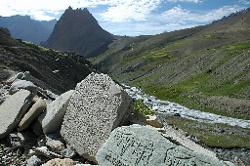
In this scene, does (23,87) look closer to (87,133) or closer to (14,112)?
(14,112)

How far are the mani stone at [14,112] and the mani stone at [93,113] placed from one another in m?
3.16

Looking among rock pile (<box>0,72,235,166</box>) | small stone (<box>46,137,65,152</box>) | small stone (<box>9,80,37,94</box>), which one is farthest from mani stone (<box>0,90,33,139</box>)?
small stone (<box>46,137,65,152</box>)

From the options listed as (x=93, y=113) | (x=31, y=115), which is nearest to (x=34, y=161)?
(x=93, y=113)

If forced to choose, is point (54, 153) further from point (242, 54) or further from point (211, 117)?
point (242, 54)

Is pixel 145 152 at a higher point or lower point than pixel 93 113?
lower

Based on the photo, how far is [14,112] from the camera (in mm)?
23016

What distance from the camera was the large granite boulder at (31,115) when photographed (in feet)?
73.2

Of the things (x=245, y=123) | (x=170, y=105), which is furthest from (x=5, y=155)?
(x=170, y=105)

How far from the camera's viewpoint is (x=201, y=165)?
12.6 m

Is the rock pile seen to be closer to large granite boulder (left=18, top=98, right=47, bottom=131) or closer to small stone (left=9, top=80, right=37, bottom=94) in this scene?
large granite boulder (left=18, top=98, right=47, bottom=131)

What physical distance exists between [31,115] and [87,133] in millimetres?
4469

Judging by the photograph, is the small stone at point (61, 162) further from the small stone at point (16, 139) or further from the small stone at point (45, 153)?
the small stone at point (16, 139)

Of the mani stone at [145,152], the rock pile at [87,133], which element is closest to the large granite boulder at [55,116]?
the rock pile at [87,133]

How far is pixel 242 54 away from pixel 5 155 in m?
124
